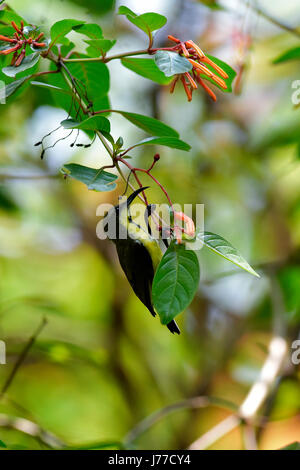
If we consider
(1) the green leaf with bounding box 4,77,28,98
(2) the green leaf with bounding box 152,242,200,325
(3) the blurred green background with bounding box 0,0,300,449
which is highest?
(3) the blurred green background with bounding box 0,0,300,449

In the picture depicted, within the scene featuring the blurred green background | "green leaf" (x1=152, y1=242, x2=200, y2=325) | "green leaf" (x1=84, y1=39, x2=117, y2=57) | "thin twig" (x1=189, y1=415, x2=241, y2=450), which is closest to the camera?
"green leaf" (x1=152, y1=242, x2=200, y2=325)

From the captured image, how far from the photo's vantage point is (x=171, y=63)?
66 cm

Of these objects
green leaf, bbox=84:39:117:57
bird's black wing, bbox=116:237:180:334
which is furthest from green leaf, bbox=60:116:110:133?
bird's black wing, bbox=116:237:180:334

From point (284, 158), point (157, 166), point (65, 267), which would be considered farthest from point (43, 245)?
point (284, 158)

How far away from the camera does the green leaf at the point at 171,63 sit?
650 mm

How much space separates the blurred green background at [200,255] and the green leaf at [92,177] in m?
1.50

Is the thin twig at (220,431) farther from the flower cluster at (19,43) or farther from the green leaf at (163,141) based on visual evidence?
the flower cluster at (19,43)

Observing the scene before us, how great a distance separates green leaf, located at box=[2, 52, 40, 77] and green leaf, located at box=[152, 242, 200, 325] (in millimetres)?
313

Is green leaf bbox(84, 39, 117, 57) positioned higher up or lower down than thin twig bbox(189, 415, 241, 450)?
higher up

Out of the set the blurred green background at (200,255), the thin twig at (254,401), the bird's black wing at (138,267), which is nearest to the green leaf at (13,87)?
the bird's black wing at (138,267)

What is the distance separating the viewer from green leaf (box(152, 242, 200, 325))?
0.64 metres

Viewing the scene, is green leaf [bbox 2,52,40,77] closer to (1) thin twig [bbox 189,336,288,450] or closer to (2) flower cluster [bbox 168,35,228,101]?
(2) flower cluster [bbox 168,35,228,101]
